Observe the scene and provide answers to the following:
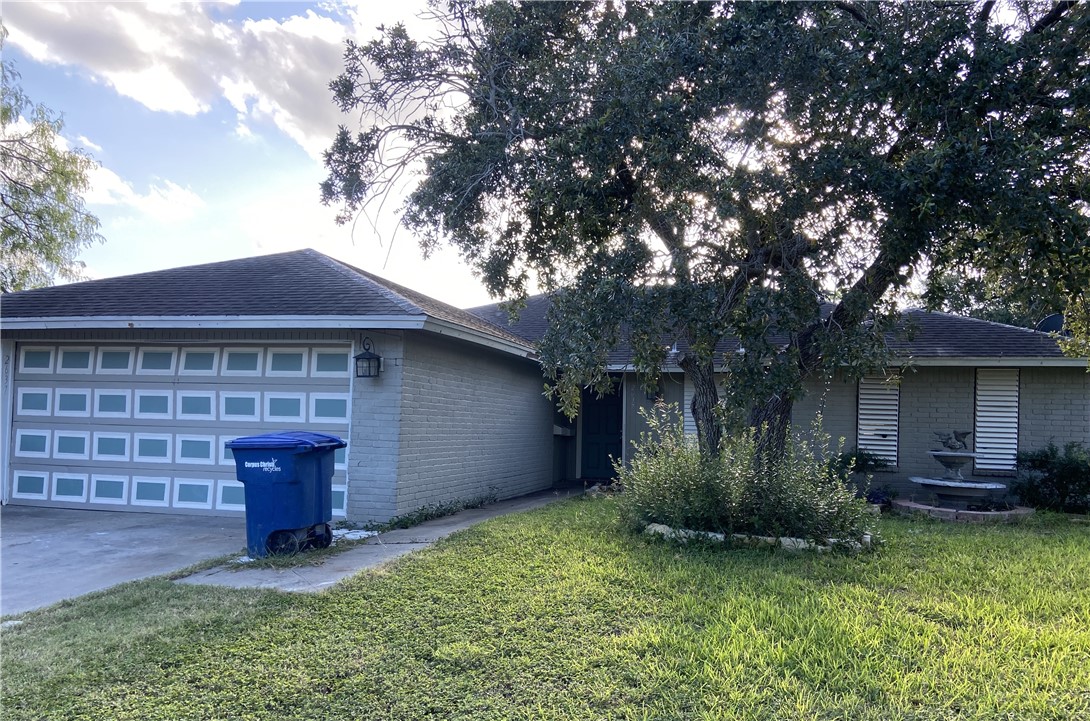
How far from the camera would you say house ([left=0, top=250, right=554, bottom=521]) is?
864cm

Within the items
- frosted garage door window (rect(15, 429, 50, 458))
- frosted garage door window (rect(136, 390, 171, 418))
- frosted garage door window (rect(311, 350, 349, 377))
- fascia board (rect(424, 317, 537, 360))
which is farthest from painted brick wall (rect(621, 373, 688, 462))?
frosted garage door window (rect(15, 429, 50, 458))

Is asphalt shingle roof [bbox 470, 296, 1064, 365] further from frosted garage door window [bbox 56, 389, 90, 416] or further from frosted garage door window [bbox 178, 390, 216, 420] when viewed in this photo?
frosted garage door window [bbox 56, 389, 90, 416]

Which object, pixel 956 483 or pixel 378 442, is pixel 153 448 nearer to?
pixel 378 442

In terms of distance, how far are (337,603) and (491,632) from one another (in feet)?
4.38

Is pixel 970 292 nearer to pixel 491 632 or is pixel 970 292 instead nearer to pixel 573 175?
pixel 573 175

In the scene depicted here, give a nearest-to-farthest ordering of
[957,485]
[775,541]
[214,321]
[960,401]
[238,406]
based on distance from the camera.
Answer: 1. [775,541]
2. [214,321]
3. [238,406]
4. [957,485]
5. [960,401]

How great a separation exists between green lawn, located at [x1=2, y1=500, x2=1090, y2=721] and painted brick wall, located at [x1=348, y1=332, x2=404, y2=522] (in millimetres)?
2445

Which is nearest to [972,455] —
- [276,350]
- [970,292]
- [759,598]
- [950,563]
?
[970,292]

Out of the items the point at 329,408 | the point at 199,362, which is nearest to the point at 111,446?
the point at 199,362

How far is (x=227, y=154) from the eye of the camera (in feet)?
33.6

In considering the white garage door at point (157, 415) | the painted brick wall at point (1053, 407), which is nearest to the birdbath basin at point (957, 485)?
the painted brick wall at point (1053, 407)

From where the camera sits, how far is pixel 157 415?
9477 millimetres

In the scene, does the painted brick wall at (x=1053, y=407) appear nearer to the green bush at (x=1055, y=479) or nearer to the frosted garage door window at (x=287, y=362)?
the green bush at (x=1055, y=479)

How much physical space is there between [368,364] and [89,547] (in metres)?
3.49
